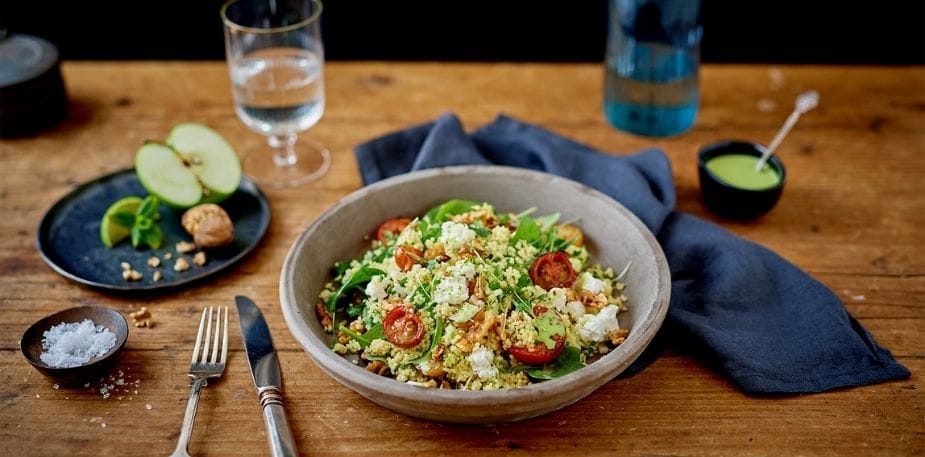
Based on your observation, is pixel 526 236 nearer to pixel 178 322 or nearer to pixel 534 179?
pixel 534 179

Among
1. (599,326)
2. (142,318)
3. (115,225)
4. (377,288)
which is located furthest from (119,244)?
(599,326)

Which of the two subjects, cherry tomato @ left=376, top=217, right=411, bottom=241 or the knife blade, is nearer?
the knife blade

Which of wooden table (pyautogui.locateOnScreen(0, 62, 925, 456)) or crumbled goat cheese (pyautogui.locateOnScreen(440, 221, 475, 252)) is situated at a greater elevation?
crumbled goat cheese (pyautogui.locateOnScreen(440, 221, 475, 252))

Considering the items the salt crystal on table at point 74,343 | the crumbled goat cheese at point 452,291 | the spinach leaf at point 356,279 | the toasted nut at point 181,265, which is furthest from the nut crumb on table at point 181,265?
the crumbled goat cheese at point 452,291

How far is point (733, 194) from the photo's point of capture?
184 centimetres

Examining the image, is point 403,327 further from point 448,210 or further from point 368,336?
point 448,210

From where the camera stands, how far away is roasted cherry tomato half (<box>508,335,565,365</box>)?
1.35 meters

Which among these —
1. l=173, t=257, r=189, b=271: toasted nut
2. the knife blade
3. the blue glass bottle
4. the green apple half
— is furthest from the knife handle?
the blue glass bottle

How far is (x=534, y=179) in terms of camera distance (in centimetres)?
175

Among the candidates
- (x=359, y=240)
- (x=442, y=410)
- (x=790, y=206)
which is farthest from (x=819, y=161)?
(x=442, y=410)

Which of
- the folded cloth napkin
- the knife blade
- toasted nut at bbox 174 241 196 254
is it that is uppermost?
the folded cloth napkin

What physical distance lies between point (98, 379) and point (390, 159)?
2.74ft

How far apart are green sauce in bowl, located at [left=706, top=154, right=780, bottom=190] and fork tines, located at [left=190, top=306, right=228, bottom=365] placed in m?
1.07

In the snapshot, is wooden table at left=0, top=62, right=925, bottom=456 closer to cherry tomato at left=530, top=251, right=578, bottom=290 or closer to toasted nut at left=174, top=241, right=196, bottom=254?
toasted nut at left=174, top=241, right=196, bottom=254
